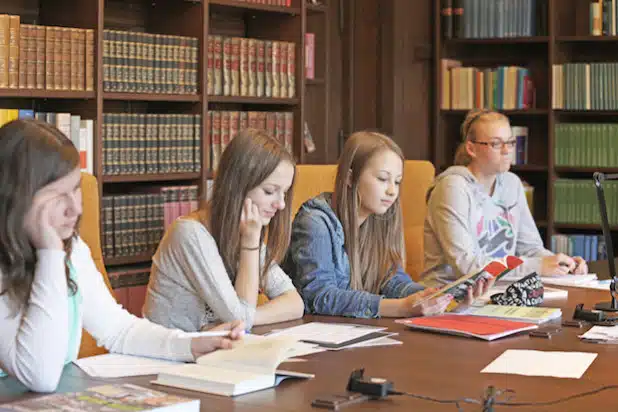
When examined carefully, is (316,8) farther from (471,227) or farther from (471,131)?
(471,227)

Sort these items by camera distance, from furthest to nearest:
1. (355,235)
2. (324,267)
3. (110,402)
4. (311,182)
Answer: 1. (311,182)
2. (355,235)
3. (324,267)
4. (110,402)

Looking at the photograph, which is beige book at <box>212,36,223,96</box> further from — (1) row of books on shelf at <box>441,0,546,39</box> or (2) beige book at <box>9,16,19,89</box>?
(1) row of books on shelf at <box>441,0,546,39</box>

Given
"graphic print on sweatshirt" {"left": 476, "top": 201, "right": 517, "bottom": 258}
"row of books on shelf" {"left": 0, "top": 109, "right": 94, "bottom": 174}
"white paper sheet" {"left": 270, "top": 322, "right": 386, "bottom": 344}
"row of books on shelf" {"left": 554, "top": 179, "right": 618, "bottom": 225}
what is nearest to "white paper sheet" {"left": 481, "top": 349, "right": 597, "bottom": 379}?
"white paper sheet" {"left": 270, "top": 322, "right": 386, "bottom": 344}

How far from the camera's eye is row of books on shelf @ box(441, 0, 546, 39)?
18.3 ft

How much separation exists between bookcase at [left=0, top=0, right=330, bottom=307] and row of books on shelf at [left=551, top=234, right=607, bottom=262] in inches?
60.3

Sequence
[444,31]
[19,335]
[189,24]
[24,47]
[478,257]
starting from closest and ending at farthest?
[19,335], [478,257], [24,47], [189,24], [444,31]

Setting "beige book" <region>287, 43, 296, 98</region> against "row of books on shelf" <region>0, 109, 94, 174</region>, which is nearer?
"row of books on shelf" <region>0, 109, 94, 174</region>

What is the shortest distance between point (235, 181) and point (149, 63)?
196 cm

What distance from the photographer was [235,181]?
2520 mm

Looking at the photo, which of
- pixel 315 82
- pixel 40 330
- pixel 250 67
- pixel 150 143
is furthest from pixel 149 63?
pixel 40 330

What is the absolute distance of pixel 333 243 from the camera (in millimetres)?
2855

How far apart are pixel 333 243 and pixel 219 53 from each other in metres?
1.98

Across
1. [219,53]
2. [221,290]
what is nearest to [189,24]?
[219,53]

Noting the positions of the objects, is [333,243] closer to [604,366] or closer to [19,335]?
[604,366]
